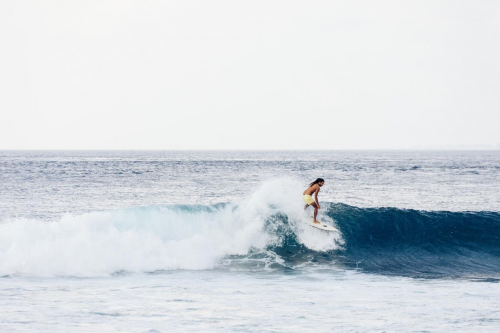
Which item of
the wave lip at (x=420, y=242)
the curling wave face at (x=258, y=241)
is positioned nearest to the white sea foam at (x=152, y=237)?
the curling wave face at (x=258, y=241)

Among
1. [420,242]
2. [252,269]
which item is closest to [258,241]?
[252,269]

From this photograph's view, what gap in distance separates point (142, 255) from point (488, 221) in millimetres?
13416

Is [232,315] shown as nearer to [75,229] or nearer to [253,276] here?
[253,276]

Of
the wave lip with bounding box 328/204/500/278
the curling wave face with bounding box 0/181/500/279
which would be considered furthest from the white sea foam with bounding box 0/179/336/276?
the wave lip with bounding box 328/204/500/278

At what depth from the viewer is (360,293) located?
10.9 meters

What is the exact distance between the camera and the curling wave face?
13344 mm

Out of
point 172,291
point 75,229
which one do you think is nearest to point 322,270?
point 172,291

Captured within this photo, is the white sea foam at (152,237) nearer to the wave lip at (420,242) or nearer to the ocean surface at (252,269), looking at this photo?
the ocean surface at (252,269)

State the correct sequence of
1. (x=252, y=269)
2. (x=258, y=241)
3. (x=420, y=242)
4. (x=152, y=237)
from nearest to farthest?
(x=252, y=269) → (x=152, y=237) → (x=258, y=241) → (x=420, y=242)

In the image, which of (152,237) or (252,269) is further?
(152,237)

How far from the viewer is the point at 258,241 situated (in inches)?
643

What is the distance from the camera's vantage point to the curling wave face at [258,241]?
13.3m

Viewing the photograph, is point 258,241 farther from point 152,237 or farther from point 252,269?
point 152,237

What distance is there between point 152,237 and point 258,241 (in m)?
3.46
